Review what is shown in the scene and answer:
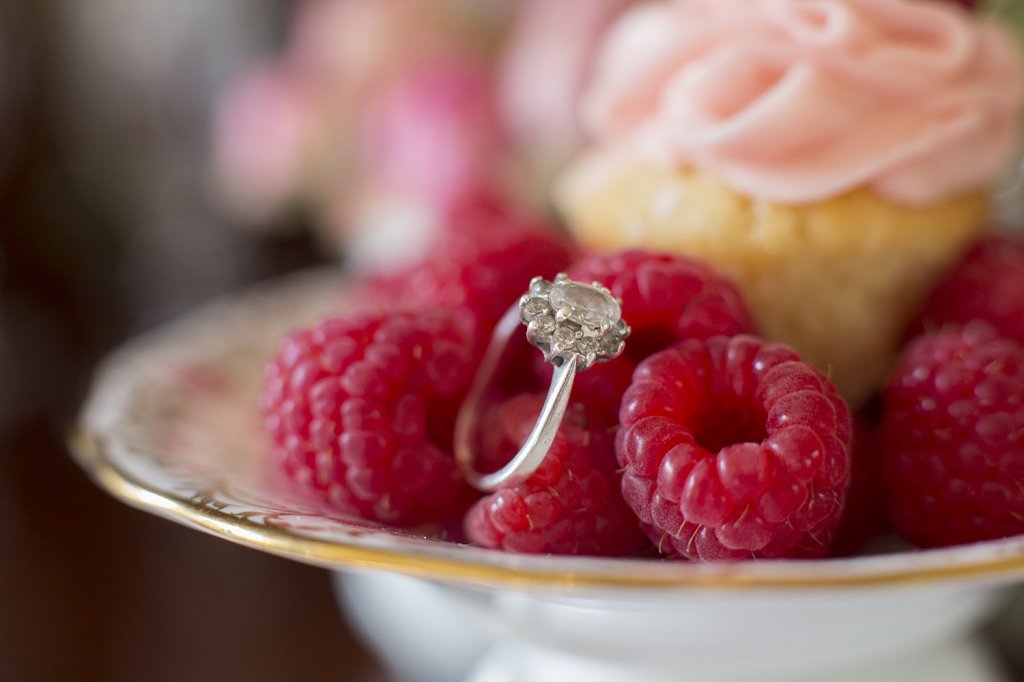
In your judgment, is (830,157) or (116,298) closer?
(830,157)

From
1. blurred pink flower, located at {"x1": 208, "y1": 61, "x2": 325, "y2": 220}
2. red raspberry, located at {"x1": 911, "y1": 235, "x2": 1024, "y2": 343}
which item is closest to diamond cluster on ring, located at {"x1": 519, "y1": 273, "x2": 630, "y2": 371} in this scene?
red raspberry, located at {"x1": 911, "y1": 235, "x2": 1024, "y2": 343}

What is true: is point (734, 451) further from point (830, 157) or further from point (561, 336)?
point (830, 157)

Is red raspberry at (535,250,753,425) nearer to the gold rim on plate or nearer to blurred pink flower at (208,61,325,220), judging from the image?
the gold rim on plate

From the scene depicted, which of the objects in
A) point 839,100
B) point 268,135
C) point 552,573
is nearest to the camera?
point 552,573

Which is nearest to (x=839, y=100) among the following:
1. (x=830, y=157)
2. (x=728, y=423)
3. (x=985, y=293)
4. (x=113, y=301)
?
(x=830, y=157)

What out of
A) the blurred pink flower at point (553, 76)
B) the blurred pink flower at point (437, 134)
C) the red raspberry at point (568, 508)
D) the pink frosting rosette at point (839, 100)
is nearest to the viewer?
the red raspberry at point (568, 508)

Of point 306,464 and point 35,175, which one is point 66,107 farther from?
point 306,464

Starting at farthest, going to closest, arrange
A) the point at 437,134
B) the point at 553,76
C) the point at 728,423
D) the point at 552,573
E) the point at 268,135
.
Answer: the point at 268,135, the point at 437,134, the point at 553,76, the point at 728,423, the point at 552,573

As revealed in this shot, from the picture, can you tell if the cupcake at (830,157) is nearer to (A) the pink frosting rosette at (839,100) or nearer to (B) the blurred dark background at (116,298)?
(A) the pink frosting rosette at (839,100)

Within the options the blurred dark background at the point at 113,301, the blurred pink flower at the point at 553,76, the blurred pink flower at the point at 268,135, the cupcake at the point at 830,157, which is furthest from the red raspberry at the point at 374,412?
the blurred pink flower at the point at 268,135
